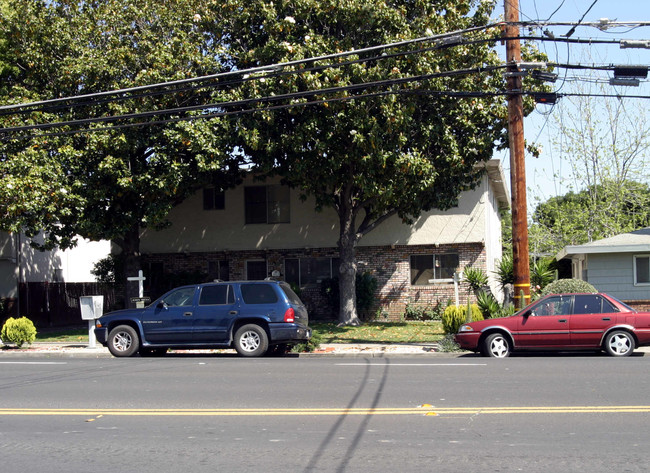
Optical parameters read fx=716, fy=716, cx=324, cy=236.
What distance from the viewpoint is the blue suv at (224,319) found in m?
15.9

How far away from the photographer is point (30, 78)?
22.9 metres

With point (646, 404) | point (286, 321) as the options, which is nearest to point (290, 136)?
point (286, 321)

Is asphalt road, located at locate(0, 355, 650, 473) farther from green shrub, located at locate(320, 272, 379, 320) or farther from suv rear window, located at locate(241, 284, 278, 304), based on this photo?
green shrub, located at locate(320, 272, 379, 320)

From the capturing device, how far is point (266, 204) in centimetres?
2878

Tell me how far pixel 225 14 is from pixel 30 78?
6692 millimetres

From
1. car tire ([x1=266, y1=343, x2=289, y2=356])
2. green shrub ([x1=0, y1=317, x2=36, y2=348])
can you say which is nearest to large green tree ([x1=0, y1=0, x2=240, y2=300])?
green shrub ([x1=0, y1=317, x2=36, y2=348])

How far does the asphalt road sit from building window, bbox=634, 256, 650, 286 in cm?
998

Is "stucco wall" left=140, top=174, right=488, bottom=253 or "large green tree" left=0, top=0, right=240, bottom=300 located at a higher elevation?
"large green tree" left=0, top=0, right=240, bottom=300

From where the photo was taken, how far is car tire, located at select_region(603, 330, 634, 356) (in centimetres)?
1477

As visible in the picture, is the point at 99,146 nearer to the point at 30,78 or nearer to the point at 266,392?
the point at 30,78

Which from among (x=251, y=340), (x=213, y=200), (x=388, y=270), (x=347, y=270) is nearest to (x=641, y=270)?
(x=388, y=270)

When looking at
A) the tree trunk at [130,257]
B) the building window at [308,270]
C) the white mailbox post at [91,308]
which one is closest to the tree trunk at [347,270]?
the building window at [308,270]

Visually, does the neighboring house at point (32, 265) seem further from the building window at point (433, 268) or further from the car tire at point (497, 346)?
the car tire at point (497, 346)

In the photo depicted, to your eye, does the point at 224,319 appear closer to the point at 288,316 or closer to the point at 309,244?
the point at 288,316
